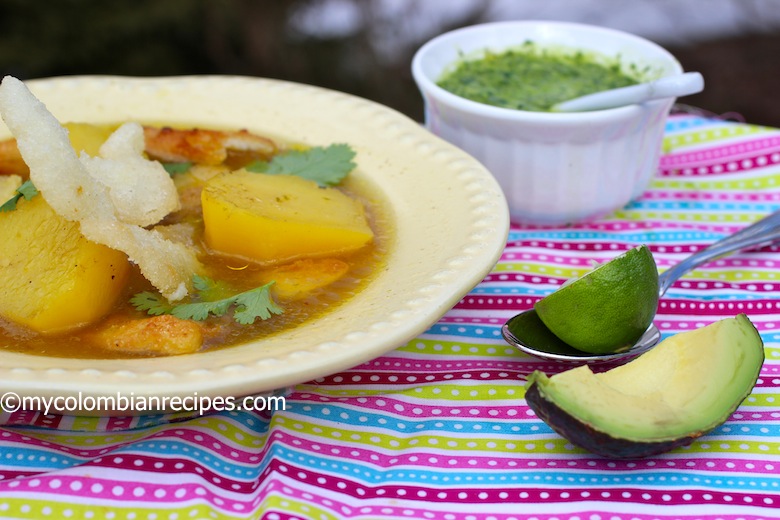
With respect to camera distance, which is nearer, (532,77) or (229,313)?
(229,313)

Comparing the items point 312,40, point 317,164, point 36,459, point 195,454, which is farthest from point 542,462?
point 312,40

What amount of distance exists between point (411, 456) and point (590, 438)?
1.09ft

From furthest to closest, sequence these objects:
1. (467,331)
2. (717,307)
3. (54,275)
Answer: (717,307)
(467,331)
(54,275)

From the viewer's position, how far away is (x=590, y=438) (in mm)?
1406

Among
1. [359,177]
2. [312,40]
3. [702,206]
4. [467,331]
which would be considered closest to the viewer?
[467,331]

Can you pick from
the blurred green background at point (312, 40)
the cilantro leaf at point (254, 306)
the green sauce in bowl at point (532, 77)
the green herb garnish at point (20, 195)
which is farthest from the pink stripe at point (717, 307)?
the blurred green background at point (312, 40)

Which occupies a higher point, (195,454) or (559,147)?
(559,147)

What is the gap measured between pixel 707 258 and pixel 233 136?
4.10ft

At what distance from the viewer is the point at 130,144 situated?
2.07 m

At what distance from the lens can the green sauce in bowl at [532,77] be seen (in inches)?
97.6

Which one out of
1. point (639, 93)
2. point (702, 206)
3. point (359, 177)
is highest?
point (639, 93)

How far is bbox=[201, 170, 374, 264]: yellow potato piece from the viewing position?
6.02 ft

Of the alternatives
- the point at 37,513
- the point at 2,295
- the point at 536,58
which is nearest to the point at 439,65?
the point at 536,58

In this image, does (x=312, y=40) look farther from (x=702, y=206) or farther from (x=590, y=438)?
(x=590, y=438)
